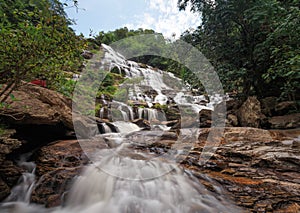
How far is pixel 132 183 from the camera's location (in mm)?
2605

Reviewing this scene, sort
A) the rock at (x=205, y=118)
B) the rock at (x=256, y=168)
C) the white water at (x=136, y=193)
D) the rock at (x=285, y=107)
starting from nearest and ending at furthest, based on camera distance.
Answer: the rock at (x=256, y=168)
the white water at (x=136, y=193)
the rock at (x=285, y=107)
the rock at (x=205, y=118)

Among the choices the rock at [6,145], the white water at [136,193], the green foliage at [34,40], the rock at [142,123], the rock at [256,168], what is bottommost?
the white water at [136,193]

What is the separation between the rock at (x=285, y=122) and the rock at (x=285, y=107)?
10.6 inches

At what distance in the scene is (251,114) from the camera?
4.87 metres

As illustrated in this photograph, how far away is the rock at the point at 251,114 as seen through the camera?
479 centimetres

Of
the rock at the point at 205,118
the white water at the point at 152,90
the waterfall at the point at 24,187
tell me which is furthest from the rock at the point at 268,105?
the waterfall at the point at 24,187

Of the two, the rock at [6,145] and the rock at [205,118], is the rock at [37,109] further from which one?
the rock at [205,118]

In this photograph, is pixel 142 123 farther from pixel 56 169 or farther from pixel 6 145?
pixel 6 145

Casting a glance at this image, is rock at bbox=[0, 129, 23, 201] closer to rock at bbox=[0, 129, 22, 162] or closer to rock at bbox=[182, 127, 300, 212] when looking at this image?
rock at bbox=[0, 129, 22, 162]

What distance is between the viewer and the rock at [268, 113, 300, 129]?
438 cm

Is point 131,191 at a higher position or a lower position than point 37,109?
lower

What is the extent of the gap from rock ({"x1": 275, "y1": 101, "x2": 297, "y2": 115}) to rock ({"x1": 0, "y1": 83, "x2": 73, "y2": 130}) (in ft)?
19.3

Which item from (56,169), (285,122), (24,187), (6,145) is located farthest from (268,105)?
(6,145)

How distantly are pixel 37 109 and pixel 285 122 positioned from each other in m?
5.84
